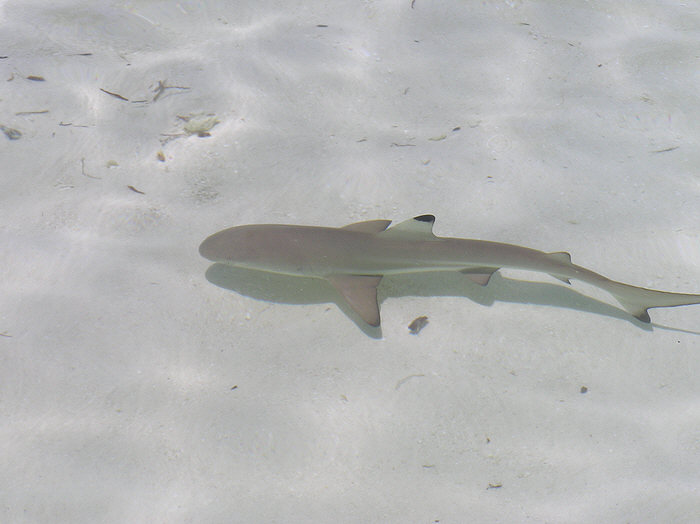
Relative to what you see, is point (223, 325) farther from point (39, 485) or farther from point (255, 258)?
point (39, 485)

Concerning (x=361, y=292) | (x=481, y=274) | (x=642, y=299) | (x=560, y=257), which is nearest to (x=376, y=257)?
(x=361, y=292)

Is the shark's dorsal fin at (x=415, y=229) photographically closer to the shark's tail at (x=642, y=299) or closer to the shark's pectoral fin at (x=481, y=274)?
the shark's pectoral fin at (x=481, y=274)

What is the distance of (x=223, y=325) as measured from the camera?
3096 millimetres

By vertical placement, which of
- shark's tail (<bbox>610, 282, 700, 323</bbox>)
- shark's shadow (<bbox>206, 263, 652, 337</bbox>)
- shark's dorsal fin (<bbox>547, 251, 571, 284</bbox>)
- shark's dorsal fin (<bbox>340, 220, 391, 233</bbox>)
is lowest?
shark's shadow (<bbox>206, 263, 652, 337</bbox>)

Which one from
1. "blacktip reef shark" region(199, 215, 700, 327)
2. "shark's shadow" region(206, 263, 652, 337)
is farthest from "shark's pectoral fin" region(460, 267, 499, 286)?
"shark's shadow" region(206, 263, 652, 337)

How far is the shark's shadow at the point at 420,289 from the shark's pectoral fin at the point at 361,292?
6.5 inches

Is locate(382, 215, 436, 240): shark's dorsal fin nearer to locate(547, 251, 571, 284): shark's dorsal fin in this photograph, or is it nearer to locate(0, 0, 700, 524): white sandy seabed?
locate(0, 0, 700, 524): white sandy seabed

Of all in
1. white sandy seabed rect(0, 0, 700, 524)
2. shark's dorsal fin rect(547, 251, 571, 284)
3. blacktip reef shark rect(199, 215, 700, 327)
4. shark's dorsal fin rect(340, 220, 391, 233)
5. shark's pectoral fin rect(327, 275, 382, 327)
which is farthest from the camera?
shark's dorsal fin rect(340, 220, 391, 233)

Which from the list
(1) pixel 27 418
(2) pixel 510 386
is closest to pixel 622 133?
(2) pixel 510 386

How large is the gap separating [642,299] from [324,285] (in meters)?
1.86

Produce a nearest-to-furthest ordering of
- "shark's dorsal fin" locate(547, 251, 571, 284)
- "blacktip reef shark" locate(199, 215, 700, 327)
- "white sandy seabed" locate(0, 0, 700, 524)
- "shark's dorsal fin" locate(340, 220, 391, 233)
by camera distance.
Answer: "white sandy seabed" locate(0, 0, 700, 524) < "blacktip reef shark" locate(199, 215, 700, 327) < "shark's dorsal fin" locate(547, 251, 571, 284) < "shark's dorsal fin" locate(340, 220, 391, 233)

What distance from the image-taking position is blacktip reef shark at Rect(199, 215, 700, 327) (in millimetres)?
3102

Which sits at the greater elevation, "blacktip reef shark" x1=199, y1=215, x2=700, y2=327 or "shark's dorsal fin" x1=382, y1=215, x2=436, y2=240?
"shark's dorsal fin" x1=382, y1=215, x2=436, y2=240

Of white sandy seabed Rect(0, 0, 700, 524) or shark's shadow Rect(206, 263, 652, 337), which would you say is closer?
white sandy seabed Rect(0, 0, 700, 524)
